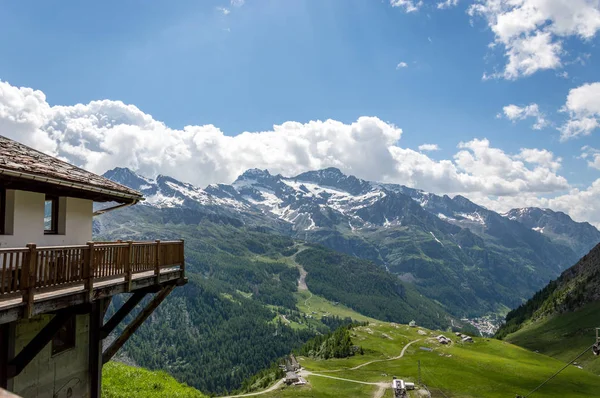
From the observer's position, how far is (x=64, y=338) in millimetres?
20281

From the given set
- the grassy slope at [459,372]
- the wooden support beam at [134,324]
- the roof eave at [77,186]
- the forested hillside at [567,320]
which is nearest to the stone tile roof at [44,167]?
the roof eave at [77,186]

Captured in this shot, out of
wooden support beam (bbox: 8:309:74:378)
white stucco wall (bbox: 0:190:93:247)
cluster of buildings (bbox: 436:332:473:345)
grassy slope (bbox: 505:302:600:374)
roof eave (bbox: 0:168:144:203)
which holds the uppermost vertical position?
roof eave (bbox: 0:168:144:203)

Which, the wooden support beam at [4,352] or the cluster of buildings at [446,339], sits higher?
the wooden support beam at [4,352]

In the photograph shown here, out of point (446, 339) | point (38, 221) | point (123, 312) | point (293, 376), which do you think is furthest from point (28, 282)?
point (446, 339)

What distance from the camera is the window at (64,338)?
19.6 metres

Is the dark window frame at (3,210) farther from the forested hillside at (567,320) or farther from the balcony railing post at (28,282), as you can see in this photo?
the forested hillside at (567,320)

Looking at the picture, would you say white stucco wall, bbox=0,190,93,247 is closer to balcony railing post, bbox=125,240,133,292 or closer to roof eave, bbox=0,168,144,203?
roof eave, bbox=0,168,144,203

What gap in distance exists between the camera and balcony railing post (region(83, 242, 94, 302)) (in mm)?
15688

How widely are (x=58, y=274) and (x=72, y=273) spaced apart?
658 millimetres

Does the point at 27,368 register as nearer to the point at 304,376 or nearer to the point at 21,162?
the point at 21,162

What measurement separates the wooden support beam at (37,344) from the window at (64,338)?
303cm

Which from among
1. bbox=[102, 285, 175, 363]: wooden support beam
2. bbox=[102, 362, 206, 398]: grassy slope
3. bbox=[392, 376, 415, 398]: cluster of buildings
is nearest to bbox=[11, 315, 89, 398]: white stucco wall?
bbox=[102, 285, 175, 363]: wooden support beam

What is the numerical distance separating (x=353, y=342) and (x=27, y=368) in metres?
86.3

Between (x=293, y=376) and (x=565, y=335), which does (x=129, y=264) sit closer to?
(x=293, y=376)
